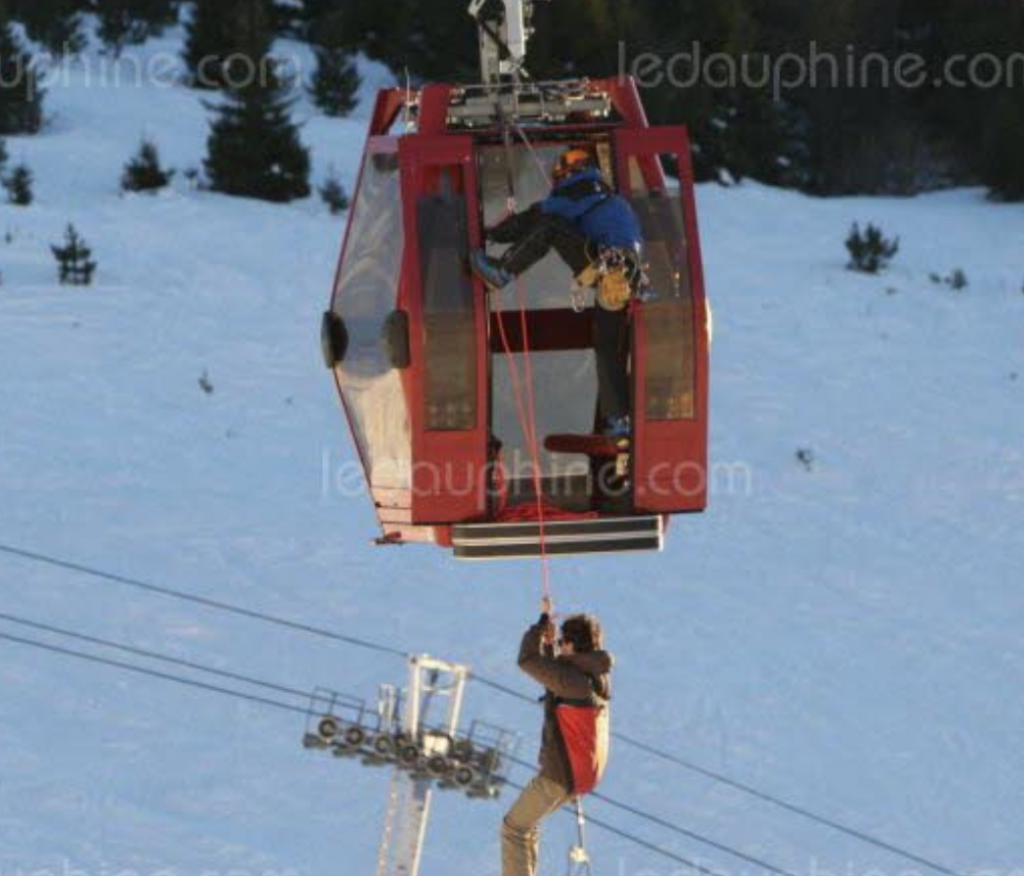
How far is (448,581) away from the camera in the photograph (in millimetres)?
20422

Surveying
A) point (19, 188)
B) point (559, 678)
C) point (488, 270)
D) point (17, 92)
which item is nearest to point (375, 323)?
point (488, 270)

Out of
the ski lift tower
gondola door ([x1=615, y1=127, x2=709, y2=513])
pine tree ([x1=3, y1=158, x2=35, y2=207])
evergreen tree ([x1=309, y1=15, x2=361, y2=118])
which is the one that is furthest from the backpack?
evergreen tree ([x1=309, y1=15, x2=361, y2=118])

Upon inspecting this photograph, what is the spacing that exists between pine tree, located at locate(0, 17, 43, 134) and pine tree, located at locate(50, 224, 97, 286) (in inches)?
241

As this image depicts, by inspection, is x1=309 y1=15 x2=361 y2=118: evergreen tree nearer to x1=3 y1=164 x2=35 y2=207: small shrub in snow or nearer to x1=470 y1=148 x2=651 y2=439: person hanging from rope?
x1=3 y1=164 x2=35 y2=207: small shrub in snow

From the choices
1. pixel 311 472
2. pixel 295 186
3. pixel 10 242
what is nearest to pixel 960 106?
→ pixel 295 186

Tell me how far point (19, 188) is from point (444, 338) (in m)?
17.9

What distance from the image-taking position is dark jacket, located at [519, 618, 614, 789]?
1136cm

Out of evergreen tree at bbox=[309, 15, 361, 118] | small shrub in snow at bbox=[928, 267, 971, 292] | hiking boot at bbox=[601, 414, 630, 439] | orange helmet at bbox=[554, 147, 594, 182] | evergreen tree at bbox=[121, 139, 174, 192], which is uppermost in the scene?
evergreen tree at bbox=[309, 15, 361, 118]

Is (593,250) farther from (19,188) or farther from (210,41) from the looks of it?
(210,41)

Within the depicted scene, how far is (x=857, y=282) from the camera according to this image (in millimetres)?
29469

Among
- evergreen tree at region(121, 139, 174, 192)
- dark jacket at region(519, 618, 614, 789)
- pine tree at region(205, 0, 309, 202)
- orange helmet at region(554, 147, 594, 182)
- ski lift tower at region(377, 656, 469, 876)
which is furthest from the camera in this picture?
pine tree at region(205, 0, 309, 202)

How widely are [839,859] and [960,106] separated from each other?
22474 mm

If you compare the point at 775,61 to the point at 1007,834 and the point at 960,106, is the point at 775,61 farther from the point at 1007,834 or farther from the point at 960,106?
the point at 1007,834

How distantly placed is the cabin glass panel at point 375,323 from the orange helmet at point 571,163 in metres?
0.79
